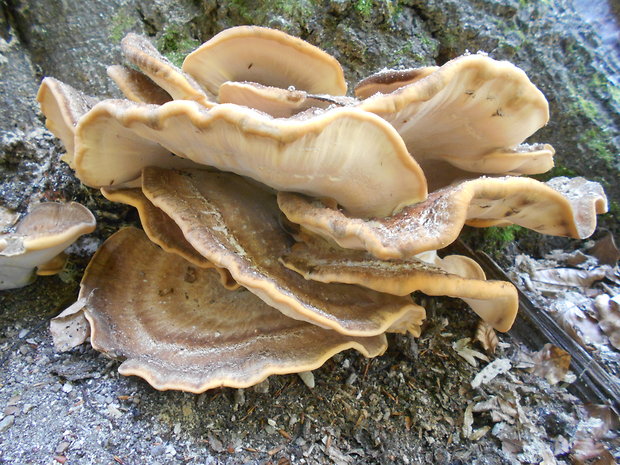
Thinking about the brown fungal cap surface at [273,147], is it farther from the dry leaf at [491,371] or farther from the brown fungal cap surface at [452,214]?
the dry leaf at [491,371]

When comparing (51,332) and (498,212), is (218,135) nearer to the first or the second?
(498,212)

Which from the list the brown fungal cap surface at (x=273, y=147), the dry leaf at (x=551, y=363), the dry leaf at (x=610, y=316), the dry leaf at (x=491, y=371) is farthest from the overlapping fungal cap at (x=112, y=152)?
the dry leaf at (x=610, y=316)

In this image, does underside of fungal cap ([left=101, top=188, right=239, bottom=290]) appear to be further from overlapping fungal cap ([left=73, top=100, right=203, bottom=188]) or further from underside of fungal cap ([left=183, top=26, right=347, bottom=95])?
underside of fungal cap ([left=183, top=26, right=347, bottom=95])

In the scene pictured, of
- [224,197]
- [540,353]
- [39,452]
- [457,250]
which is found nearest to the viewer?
[39,452]

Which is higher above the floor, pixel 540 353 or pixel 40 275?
pixel 540 353

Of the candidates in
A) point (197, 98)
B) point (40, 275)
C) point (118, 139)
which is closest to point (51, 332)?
point (40, 275)

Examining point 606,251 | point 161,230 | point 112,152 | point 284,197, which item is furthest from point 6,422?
point 606,251
